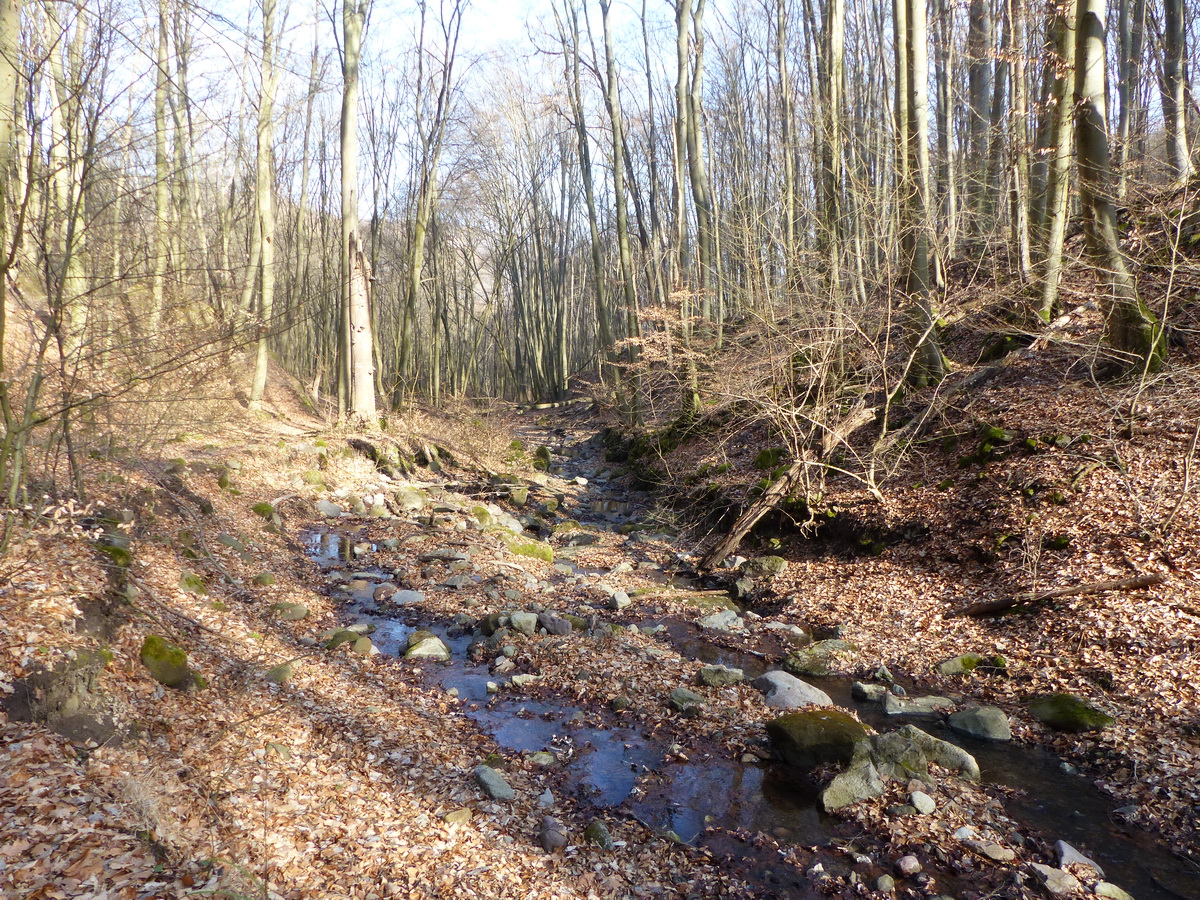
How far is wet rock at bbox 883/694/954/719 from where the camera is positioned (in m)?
6.54

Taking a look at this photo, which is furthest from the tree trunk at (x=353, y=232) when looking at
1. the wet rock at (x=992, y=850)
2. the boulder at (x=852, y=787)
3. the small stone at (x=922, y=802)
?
the wet rock at (x=992, y=850)

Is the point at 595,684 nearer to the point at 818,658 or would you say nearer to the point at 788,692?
the point at 788,692

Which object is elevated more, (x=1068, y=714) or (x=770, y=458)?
(x=770, y=458)

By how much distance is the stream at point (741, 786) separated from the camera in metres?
4.57

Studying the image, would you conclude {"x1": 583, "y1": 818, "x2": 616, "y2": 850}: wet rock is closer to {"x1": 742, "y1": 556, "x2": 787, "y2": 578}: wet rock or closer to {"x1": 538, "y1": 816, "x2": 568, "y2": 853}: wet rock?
{"x1": 538, "y1": 816, "x2": 568, "y2": 853}: wet rock

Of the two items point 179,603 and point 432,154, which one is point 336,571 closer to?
point 179,603

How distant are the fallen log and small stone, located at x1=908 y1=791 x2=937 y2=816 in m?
3.23

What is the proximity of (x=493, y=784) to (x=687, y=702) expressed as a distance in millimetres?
2309

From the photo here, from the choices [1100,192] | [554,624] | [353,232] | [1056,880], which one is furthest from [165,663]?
[353,232]

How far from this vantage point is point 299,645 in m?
7.09

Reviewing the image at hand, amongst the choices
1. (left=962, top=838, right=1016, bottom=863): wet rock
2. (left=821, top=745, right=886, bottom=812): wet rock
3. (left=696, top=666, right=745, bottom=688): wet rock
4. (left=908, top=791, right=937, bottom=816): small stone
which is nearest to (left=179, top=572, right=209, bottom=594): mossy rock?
(left=696, top=666, right=745, bottom=688): wet rock

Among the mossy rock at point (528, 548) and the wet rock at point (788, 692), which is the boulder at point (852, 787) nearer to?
the wet rock at point (788, 692)

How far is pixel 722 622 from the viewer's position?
29.5 feet

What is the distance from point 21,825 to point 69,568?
2780 mm
